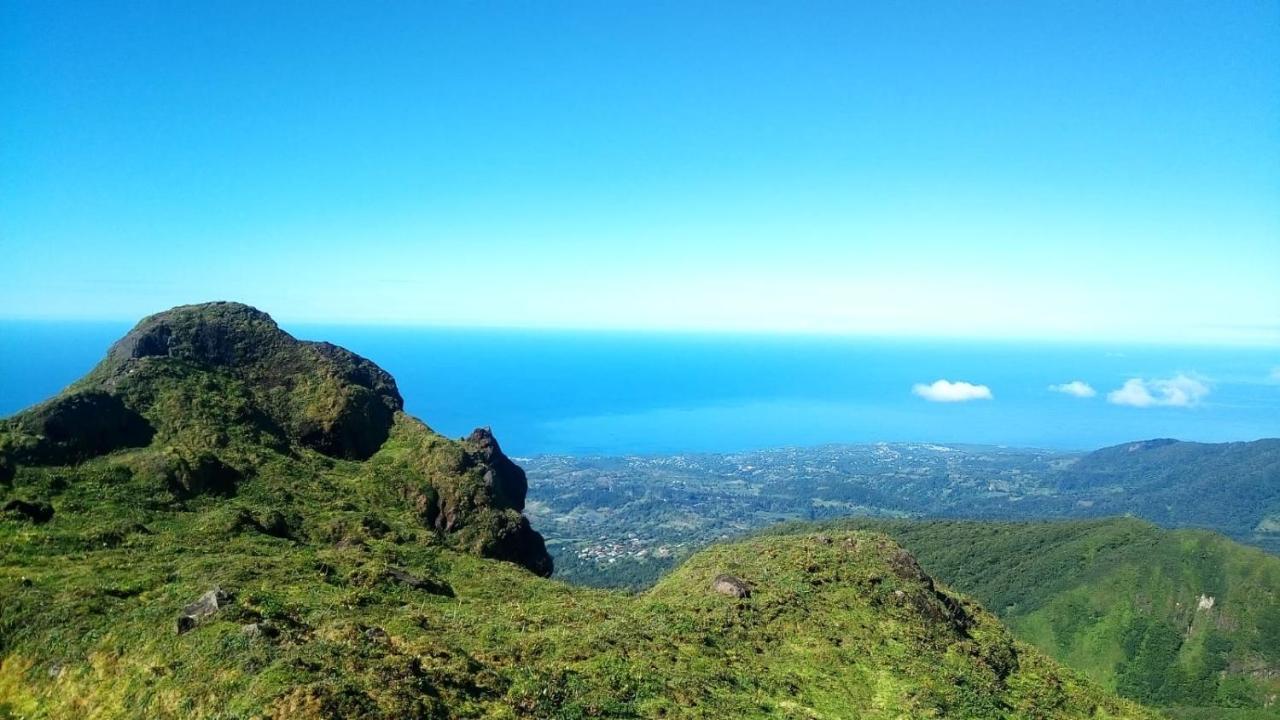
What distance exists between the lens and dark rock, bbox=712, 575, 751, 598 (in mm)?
28688

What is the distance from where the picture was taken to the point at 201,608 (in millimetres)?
16156

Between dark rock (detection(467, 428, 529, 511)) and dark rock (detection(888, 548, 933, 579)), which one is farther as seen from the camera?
dark rock (detection(467, 428, 529, 511))

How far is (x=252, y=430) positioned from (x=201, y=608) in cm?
2257

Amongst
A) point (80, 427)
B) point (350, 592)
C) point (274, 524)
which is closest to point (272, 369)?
point (80, 427)

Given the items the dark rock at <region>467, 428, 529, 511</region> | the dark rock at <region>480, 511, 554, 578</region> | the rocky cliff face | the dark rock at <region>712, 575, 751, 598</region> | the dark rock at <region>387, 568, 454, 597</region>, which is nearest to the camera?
the dark rock at <region>387, 568, 454, 597</region>

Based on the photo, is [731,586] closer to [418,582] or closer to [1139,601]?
[418,582]

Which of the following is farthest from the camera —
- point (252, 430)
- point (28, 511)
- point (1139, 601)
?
point (1139, 601)

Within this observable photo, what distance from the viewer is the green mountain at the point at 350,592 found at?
567 inches

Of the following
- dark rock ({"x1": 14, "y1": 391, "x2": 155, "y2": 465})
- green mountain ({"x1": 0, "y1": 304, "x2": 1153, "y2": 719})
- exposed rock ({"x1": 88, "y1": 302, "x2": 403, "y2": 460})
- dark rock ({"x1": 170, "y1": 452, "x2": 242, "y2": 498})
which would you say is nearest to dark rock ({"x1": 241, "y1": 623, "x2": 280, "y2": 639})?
green mountain ({"x1": 0, "y1": 304, "x2": 1153, "y2": 719})

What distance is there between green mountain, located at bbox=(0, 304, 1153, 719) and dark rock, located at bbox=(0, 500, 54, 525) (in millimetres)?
79

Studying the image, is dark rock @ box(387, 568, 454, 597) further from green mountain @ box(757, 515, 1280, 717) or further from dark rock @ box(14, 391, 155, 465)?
green mountain @ box(757, 515, 1280, 717)

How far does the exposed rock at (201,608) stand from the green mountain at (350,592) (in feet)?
0.44

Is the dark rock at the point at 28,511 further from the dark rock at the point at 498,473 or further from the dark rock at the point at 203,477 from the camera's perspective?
the dark rock at the point at 498,473

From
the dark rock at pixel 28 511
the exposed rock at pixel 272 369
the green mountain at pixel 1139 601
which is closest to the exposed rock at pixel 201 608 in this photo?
the dark rock at pixel 28 511
